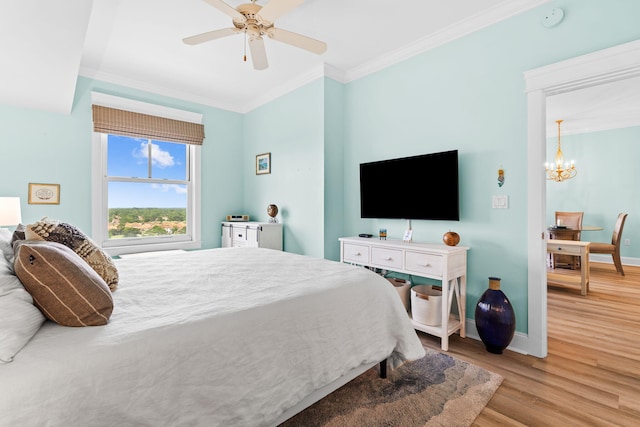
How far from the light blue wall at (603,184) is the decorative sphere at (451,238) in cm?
510

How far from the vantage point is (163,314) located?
118 cm

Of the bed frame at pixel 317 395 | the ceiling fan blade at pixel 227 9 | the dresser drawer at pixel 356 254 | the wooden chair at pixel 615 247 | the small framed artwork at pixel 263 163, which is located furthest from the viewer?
the wooden chair at pixel 615 247

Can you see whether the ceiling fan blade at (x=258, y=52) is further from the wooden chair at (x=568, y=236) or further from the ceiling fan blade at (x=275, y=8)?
the wooden chair at (x=568, y=236)

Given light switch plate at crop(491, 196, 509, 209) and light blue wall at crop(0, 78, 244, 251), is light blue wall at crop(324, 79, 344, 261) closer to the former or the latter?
light switch plate at crop(491, 196, 509, 209)

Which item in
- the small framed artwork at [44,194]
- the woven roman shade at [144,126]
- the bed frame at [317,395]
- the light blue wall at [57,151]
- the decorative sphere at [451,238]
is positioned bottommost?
the bed frame at [317,395]

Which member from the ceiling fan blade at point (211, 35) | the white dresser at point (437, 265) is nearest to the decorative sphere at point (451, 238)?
the white dresser at point (437, 265)

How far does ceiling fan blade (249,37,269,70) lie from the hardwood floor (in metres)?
2.75

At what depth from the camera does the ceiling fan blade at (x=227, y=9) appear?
1.86 m

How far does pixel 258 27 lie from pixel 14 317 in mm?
2165

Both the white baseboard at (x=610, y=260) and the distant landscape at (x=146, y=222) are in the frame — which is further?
the white baseboard at (x=610, y=260)

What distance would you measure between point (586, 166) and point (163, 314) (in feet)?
25.1

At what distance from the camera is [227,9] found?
77.1 inches

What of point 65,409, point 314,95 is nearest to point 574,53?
point 314,95

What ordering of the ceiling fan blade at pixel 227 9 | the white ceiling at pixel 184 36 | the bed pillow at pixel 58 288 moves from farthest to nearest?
the white ceiling at pixel 184 36, the ceiling fan blade at pixel 227 9, the bed pillow at pixel 58 288
